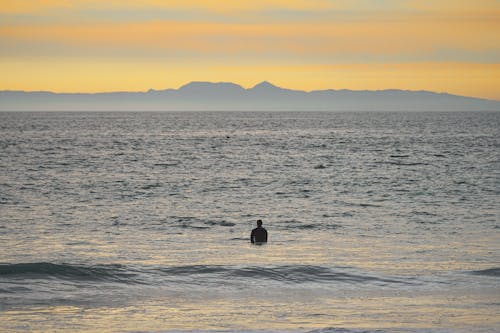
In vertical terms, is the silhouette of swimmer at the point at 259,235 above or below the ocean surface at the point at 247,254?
above

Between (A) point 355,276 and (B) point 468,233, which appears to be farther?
(B) point 468,233

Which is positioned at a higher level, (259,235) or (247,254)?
(259,235)

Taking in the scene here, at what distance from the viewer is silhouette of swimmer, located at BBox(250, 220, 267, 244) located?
2778 cm

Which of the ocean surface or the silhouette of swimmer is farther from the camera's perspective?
the silhouette of swimmer

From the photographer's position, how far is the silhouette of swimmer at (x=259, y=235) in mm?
27781

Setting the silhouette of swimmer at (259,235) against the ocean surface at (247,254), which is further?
the silhouette of swimmer at (259,235)

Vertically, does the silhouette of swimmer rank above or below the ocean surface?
above

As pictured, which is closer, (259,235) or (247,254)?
(247,254)

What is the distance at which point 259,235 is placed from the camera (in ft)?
91.7

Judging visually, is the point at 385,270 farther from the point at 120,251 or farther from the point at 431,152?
the point at 431,152

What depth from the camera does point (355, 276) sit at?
2264cm

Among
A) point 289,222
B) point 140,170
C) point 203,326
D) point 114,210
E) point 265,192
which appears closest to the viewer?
point 203,326

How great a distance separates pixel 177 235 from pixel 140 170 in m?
34.0

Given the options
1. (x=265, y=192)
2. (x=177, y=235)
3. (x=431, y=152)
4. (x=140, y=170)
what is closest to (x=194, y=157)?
(x=140, y=170)
